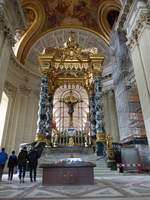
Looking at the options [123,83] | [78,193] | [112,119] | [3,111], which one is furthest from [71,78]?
[78,193]

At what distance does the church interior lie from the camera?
3963mm

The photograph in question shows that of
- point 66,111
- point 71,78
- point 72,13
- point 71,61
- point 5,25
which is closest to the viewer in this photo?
point 5,25

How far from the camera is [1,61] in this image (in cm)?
543

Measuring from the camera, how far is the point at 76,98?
44.1 feet

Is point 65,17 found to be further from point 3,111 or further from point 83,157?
point 83,157

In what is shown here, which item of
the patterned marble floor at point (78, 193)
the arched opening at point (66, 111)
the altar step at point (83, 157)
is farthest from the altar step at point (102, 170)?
the arched opening at point (66, 111)

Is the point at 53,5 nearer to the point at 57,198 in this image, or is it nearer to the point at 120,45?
the point at 120,45

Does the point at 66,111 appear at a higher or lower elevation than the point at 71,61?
lower

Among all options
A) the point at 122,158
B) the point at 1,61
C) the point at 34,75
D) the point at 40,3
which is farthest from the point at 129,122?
the point at 40,3

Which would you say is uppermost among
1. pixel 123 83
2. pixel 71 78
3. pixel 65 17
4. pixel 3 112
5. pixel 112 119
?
pixel 65 17

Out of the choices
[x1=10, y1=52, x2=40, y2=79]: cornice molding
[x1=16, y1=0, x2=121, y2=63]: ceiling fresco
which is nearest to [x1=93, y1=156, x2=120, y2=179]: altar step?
[x1=10, y1=52, x2=40, y2=79]: cornice molding

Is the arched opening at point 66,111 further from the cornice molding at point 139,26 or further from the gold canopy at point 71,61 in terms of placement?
the cornice molding at point 139,26

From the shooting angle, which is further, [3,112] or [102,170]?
[3,112]

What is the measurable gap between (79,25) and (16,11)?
427 inches
